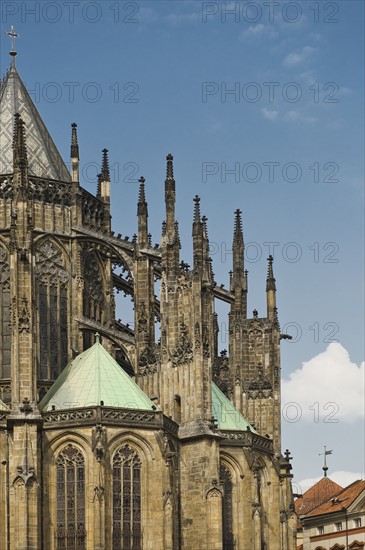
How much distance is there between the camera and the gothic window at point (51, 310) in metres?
79.6

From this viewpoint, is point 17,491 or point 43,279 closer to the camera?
point 17,491

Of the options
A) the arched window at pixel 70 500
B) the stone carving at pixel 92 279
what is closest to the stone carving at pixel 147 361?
the stone carving at pixel 92 279

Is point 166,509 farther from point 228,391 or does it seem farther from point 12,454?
point 228,391

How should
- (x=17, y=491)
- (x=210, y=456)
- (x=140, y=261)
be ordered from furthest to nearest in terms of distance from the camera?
(x=140, y=261) → (x=210, y=456) → (x=17, y=491)

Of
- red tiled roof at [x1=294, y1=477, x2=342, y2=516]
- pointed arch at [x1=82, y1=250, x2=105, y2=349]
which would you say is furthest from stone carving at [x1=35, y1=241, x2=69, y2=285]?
red tiled roof at [x1=294, y1=477, x2=342, y2=516]

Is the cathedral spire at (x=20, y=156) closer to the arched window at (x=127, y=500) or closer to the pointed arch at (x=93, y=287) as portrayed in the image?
the pointed arch at (x=93, y=287)

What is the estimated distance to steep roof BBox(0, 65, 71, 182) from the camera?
83.2 meters

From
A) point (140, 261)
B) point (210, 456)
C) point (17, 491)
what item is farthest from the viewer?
point (140, 261)

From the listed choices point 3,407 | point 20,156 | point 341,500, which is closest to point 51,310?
point 3,407

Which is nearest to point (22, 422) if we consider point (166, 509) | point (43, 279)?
point (166, 509)

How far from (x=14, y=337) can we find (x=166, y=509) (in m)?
9.88

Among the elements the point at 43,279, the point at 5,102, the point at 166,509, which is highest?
the point at 5,102

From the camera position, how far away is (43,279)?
266 feet

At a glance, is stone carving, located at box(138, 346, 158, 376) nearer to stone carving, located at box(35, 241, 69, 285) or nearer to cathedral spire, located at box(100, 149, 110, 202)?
stone carving, located at box(35, 241, 69, 285)
